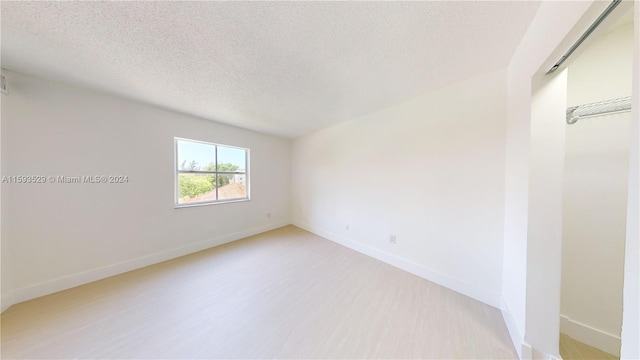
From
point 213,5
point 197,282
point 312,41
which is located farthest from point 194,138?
Result: point 312,41

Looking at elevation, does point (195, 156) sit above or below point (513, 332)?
above

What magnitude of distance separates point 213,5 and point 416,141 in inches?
90.9

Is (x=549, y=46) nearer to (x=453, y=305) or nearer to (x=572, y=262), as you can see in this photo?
(x=572, y=262)

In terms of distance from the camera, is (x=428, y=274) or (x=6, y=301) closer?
(x=6, y=301)

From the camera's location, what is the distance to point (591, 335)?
56.0 inches

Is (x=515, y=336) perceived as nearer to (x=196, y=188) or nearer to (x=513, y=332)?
(x=513, y=332)

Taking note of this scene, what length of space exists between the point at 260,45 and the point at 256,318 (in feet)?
7.56

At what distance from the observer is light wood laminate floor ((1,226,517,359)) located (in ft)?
4.22

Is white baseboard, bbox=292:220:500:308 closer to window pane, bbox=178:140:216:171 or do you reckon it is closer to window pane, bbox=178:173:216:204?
window pane, bbox=178:173:216:204

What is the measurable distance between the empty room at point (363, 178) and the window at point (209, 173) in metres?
0.10

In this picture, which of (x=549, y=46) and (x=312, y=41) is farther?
(x=312, y=41)

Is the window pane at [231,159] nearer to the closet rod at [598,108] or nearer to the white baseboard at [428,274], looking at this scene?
the white baseboard at [428,274]

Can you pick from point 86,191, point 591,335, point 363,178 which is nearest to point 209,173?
point 86,191

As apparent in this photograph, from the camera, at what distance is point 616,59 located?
134cm
